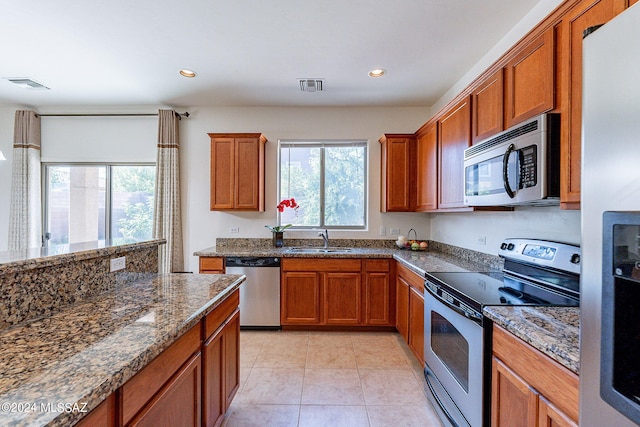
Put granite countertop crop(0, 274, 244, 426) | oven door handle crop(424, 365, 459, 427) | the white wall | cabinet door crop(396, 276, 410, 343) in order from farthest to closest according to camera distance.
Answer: the white wall < cabinet door crop(396, 276, 410, 343) < oven door handle crop(424, 365, 459, 427) < granite countertop crop(0, 274, 244, 426)

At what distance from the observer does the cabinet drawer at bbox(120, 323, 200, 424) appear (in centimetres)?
83

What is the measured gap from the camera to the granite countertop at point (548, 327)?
3.03 ft

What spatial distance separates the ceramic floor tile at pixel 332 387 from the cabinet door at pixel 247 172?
2.01 metres

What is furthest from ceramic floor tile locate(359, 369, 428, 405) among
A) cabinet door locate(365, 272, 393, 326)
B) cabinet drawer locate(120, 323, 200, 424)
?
cabinet drawer locate(120, 323, 200, 424)

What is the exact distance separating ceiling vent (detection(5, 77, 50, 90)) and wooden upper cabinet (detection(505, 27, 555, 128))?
15.1 ft

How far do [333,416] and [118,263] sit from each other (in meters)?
1.69

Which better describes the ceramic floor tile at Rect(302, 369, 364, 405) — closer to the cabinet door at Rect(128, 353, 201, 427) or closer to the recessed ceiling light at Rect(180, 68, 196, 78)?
the cabinet door at Rect(128, 353, 201, 427)

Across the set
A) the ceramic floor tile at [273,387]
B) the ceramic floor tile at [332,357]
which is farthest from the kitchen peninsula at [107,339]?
the ceramic floor tile at [332,357]

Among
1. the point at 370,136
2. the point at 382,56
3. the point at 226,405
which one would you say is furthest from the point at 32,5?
the point at 370,136

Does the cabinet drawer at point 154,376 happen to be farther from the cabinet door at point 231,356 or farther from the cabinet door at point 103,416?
the cabinet door at point 231,356

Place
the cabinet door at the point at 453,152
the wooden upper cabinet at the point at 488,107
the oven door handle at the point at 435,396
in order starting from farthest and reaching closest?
the cabinet door at the point at 453,152
the wooden upper cabinet at the point at 488,107
the oven door handle at the point at 435,396

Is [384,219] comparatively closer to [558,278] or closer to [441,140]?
[441,140]

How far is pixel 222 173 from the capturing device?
348 centimetres

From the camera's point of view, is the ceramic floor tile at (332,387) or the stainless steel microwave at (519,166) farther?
the ceramic floor tile at (332,387)
